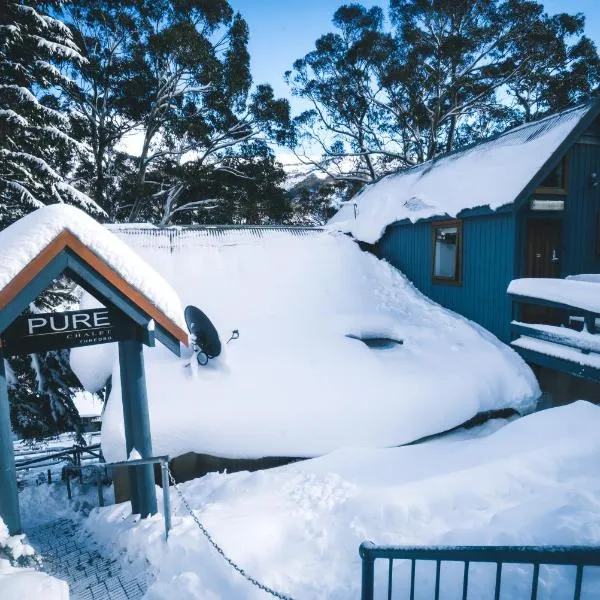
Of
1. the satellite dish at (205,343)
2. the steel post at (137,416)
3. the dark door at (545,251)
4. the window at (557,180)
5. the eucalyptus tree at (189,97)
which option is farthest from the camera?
the eucalyptus tree at (189,97)

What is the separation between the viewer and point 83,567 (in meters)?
4.29

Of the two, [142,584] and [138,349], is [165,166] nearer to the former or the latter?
[138,349]

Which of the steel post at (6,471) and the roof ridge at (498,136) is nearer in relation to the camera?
the steel post at (6,471)

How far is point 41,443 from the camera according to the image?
12805mm

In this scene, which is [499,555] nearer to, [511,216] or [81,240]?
[81,240]

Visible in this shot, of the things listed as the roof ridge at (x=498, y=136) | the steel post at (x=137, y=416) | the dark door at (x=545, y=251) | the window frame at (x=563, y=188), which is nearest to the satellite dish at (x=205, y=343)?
the steel post at (x=137, y=416)

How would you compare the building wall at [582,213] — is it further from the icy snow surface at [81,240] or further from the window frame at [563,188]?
the icy snow surface at [81,240]

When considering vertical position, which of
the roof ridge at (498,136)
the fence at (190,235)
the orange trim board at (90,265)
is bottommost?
the orange trim board at (90,265)

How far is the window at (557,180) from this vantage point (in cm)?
911

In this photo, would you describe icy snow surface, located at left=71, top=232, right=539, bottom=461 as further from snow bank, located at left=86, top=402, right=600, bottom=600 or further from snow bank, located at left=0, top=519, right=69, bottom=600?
snow bank, located at left=0, top=519, right=69, bottom=600

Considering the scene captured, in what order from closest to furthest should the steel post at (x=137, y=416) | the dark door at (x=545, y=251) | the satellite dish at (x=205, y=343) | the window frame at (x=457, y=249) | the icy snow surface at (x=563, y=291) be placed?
1. the steel post at (x=137, y=416)
2. the icy snow surface at (x=563, y=291)
3. the satellite dish at (x=205, y=343)
4. the dark door at (x=545, y=251)
5. the window frame at (x=457, y=249)

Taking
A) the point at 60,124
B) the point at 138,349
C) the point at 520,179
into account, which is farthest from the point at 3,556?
the point at 60,124

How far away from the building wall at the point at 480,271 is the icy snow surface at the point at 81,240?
24.5ft

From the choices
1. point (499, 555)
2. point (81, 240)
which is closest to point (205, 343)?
point (81, 240)
